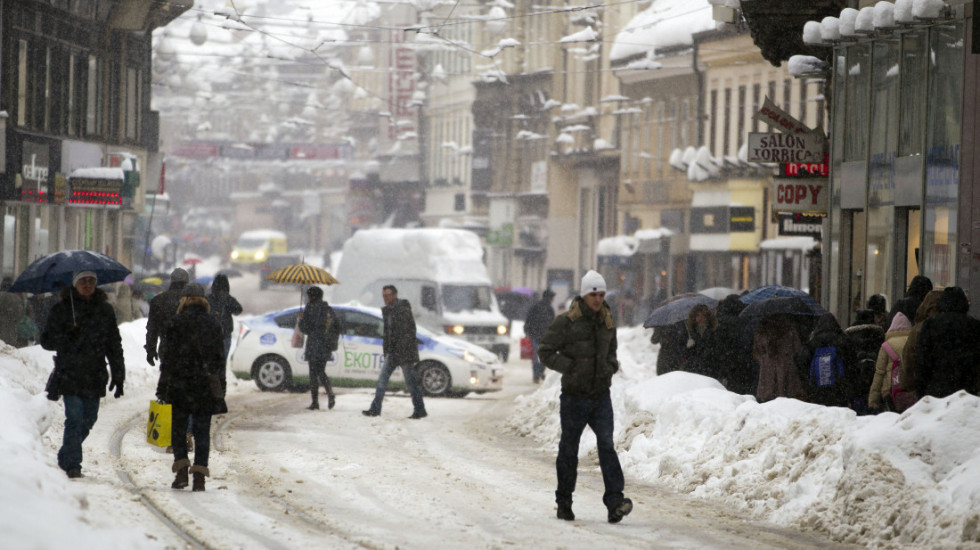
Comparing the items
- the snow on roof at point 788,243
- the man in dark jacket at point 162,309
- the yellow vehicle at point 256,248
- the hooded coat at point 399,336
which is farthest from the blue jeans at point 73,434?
the yellow vehicle at point 256,248

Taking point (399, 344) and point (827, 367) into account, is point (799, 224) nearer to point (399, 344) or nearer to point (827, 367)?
point (399, 344)

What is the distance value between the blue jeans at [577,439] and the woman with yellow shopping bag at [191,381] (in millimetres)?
2673

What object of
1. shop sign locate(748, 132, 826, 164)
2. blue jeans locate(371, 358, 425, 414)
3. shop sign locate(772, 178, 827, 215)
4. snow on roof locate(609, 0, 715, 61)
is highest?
snow on roof locate(609, 0, 715, 61)

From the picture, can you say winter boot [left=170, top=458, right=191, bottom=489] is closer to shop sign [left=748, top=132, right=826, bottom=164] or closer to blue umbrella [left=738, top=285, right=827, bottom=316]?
blue umbrella [left=738, top=285, right=827, bottom=316]

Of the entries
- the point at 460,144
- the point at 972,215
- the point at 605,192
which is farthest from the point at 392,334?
the point at 460,144

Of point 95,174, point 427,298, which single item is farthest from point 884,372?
point 95,174

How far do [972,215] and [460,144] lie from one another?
65.5m

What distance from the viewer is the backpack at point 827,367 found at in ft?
42.9

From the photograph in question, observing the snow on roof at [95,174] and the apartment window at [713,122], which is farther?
the apartment window at [713,122]

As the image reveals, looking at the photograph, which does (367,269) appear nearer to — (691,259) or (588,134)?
(691,259)

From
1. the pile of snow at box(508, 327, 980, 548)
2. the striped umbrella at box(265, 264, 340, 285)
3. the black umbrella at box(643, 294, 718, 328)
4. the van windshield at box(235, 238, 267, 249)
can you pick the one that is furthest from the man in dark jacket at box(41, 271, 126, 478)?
the van windshield at box(235, 238, 267, 249)

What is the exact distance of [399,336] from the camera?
20.6 metres

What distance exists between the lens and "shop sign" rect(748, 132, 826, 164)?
78.5 feet

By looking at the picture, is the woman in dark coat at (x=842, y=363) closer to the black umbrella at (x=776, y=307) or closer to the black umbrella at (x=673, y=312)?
the black umbrella at (x=776, y=307)
